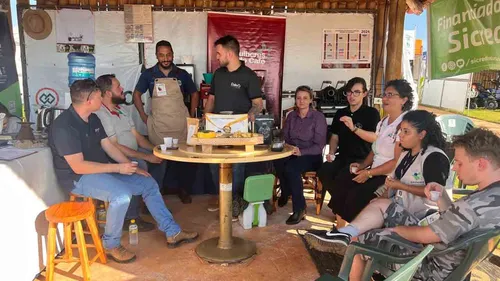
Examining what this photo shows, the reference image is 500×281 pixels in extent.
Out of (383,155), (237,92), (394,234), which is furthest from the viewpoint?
(237,92)

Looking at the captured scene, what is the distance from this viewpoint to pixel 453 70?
3959mm

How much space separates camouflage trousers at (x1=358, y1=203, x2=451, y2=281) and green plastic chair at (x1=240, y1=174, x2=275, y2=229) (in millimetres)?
1335

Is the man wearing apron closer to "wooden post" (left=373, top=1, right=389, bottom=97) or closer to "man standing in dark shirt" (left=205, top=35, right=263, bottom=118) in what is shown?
"man standing in dark shirt" (left=205, top=35, right=263, bottom=118)

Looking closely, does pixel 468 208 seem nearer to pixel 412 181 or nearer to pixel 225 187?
pixel 412 181

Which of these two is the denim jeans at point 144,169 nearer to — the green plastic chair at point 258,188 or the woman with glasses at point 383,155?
the green plastic chair at point 258,188

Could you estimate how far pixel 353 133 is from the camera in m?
3.88

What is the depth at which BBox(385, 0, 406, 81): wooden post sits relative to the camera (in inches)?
210

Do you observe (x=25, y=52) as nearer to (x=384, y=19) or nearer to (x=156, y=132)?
(x=156, y=132)

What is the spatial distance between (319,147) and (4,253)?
284 cm

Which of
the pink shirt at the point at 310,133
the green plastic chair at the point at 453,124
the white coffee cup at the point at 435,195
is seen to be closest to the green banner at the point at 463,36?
the green plastic chair at the point at 453,124

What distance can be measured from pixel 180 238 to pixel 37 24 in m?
3.40

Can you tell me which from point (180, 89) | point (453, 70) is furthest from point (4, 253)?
point (453, 70)

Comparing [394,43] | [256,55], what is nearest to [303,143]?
[256,55]

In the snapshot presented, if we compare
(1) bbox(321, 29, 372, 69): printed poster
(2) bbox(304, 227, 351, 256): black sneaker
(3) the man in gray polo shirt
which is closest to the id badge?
A: (3) the man in gray polo shirt
